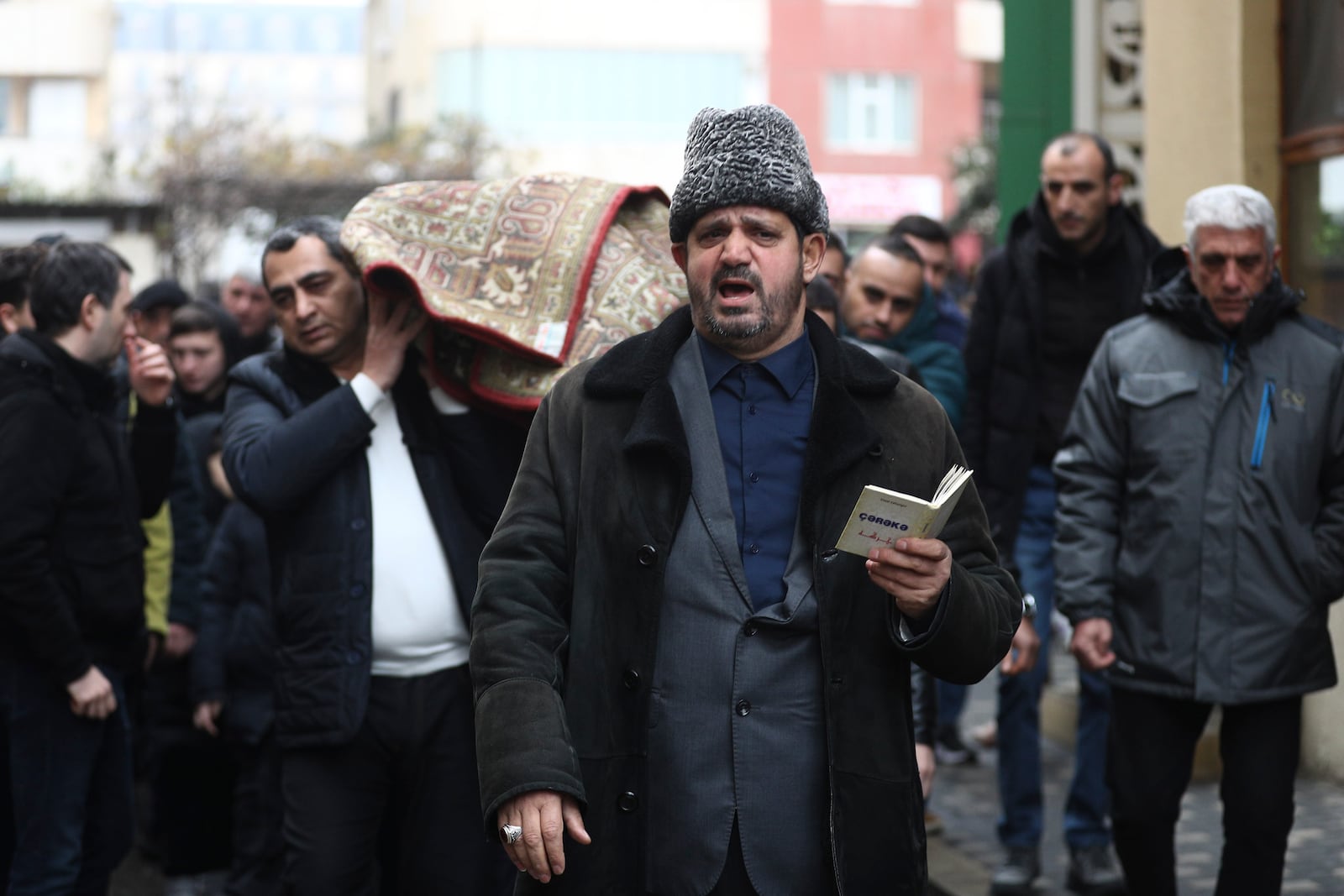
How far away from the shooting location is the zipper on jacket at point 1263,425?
5.14 meters

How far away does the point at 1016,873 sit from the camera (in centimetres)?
648

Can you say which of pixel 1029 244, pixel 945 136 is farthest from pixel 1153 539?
pixel 945 136

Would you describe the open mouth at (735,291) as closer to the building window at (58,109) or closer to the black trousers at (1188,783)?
the black trousers at (1188,783)

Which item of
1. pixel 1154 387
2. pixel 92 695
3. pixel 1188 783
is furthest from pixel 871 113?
pixel 92 695

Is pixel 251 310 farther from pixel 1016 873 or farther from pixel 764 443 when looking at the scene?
pixel 764 443

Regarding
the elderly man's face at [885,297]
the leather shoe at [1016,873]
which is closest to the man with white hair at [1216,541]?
the leather shoe at [1016,873]

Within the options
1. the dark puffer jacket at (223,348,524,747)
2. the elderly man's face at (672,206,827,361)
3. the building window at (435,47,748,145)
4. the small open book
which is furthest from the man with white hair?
the building window at (435,47,748,145)

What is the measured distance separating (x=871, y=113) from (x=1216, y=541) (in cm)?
3675

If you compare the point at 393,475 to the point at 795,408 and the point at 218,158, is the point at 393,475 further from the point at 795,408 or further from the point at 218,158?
the point at 218,158

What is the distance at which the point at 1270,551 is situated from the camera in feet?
16.8

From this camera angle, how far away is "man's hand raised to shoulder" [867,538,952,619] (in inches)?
124

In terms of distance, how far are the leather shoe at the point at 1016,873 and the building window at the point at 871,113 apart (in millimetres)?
35340

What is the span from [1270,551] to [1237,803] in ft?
2.36

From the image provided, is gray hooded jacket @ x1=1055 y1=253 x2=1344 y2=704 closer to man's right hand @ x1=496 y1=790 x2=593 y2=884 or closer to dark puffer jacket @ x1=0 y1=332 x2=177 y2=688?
man's right hand @ x1=496 y1=790 x2=593 y2=884
